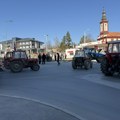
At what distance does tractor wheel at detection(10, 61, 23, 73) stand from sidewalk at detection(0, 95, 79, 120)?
17.6m

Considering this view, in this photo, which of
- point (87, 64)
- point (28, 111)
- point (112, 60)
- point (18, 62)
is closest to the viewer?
point (28, 111)

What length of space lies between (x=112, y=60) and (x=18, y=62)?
10.0 metres

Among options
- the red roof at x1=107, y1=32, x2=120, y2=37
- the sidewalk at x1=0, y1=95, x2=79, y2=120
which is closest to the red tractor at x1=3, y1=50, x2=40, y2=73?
the sidewalk at x1=0, y1=95, x2=79, y2=120

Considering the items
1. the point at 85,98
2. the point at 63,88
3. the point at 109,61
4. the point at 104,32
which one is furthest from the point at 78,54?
the point at 104,32

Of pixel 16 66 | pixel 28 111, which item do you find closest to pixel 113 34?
pixel 16 66

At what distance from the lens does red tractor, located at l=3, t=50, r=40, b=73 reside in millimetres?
29194

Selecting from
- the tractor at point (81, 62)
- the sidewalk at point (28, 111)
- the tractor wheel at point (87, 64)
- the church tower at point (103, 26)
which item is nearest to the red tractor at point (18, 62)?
the tractor at point (81, 62)

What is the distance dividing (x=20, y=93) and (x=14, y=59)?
53.2 ft

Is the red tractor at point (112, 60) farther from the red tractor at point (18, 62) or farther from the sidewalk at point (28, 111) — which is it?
the sidewalk at point (28, 111)

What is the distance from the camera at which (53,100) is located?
1220 cm

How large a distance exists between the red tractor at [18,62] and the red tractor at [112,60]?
8.94 meters

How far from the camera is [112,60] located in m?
22.2

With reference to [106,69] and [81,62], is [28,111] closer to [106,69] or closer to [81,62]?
[106,69]

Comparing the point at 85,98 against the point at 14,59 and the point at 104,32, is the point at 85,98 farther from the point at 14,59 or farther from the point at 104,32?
the point at 104,32
